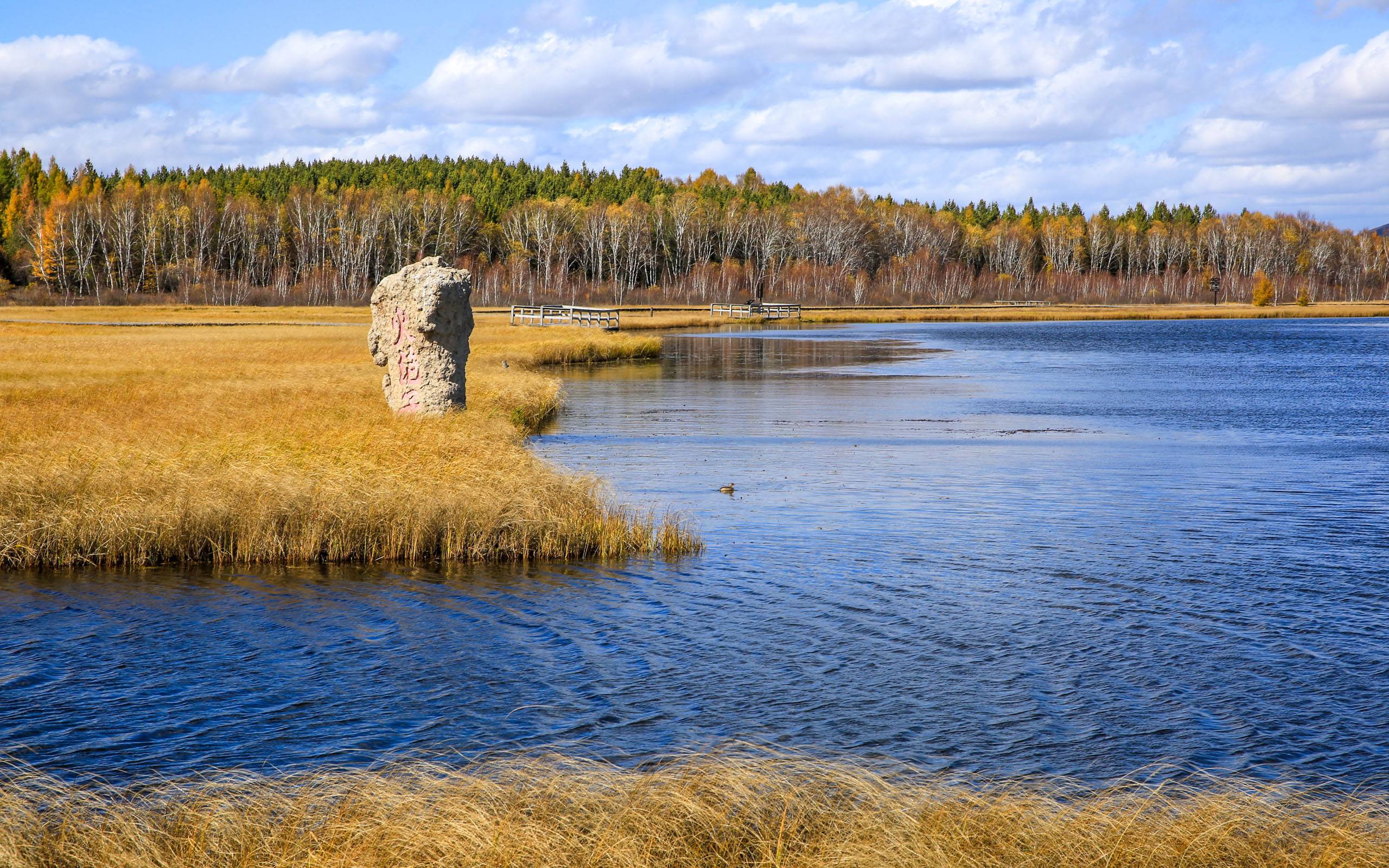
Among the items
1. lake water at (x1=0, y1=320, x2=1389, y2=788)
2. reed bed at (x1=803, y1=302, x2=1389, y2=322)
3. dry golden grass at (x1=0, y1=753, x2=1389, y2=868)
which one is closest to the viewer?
dry golden grass at (x1=0, y1=753, x2=1389, y2=868)

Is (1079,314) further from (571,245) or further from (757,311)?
(571,245)

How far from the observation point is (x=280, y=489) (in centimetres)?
1880

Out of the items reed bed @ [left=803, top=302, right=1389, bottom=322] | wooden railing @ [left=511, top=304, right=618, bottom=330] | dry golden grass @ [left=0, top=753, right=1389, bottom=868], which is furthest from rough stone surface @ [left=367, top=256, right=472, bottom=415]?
reed bed @ [left=803, top=302, right=1389, bottom=322]

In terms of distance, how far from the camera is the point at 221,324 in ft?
260

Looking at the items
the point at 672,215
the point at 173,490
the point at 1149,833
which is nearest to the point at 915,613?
the point at 1149,833

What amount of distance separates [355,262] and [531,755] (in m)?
131

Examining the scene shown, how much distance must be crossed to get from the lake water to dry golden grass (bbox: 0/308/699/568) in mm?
733

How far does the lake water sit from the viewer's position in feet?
36.7

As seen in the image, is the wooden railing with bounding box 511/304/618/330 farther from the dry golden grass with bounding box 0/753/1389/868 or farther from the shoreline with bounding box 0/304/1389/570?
the dry golden grass with bounding box 0/753/1389/868

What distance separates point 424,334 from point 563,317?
5850cm

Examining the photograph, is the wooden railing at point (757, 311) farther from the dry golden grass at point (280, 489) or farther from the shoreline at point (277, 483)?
the dry golden grass at point (280, 489)

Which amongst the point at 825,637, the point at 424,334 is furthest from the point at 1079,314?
the point at 825,637

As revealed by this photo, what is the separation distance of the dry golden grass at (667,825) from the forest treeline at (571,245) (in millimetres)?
122472

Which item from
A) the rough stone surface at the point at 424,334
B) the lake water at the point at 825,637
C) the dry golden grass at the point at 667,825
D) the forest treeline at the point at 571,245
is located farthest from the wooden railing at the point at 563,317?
the dry golden grass at the point at 667,825
